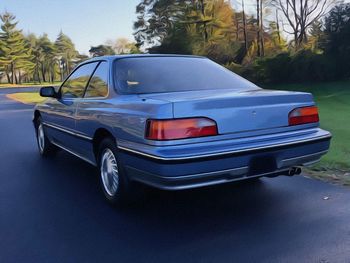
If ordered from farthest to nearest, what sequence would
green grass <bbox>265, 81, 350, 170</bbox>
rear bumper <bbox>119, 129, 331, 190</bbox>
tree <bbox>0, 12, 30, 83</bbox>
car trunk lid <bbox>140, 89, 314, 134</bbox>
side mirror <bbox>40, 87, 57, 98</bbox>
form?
tree <bbox>0, 12, 30, 83</bbox> → green grass <bbox>265, 81, 350, 170</bbox> → side mirror <bbox>40, 87, 57, 98</bbox> → car trunk lid <bbox>140, 89, 314, 134</bbox> → rear bumper <bbox>119, 129, 331, 190</bbox>

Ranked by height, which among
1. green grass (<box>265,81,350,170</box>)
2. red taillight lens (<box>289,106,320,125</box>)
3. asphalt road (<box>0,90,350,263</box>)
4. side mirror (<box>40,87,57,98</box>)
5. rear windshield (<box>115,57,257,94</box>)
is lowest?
asphalt road (<box>0,90,350,263</box>)

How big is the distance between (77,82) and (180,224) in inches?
104

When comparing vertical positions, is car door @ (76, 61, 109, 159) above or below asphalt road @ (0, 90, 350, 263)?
above

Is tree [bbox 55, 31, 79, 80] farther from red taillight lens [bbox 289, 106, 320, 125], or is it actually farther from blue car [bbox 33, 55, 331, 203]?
red taillight lens [bbox 289, 106, 320, 125]

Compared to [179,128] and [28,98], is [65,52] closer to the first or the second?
[28,98]

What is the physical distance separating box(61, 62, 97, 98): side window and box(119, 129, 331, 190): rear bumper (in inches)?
65.2

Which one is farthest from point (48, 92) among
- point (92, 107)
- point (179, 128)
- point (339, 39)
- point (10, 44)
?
point (10, 44)

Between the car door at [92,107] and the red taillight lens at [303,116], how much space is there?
1852 mm

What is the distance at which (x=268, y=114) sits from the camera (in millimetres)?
3713

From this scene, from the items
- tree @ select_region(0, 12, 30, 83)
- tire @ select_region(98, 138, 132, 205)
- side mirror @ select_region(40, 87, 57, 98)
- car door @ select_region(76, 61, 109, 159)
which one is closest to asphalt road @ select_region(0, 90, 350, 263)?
tire @ select_region(98, 138, 132, 205)

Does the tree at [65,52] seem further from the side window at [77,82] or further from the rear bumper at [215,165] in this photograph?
the rear bumper at [215,165]

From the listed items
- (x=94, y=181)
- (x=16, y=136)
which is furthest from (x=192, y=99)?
(x=16, y=136)

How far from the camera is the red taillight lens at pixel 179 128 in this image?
336 cm

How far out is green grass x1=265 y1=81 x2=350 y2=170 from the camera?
19.3 ft
